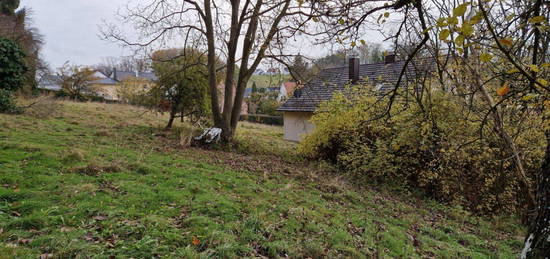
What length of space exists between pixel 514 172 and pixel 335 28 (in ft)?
22.9

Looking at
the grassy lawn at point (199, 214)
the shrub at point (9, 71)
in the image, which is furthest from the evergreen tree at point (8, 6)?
the grassy lawn at point (199, 214)

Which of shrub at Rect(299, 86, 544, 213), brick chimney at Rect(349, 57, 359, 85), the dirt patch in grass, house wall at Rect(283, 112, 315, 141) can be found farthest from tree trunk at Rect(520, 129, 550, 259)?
house wall at Rect(283, 112, 315, 141)

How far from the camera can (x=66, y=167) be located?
5.67 metres

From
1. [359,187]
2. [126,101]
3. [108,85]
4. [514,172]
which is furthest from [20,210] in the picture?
[108,85]

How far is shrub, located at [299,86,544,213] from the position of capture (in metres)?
7.54

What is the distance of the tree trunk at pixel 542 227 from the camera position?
6.17 ft

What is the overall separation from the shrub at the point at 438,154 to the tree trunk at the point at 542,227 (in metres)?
4.42

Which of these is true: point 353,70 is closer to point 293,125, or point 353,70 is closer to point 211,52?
point 293,125

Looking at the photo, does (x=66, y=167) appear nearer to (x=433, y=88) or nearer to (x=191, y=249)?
(x=191, y=249)

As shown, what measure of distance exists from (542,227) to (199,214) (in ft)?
12.4

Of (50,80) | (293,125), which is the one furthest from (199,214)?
A: (50,80)

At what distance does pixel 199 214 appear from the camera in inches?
174

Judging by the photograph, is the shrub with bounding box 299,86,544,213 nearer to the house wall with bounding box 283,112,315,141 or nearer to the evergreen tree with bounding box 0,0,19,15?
the house wall with bounding box 283,112,315,141

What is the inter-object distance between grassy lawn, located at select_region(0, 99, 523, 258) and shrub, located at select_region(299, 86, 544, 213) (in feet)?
2.24
